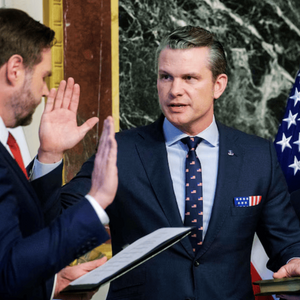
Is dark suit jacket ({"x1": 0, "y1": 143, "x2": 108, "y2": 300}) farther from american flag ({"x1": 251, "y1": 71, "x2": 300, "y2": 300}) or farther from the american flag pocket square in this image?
american flag ({"x1": 251, "y1": 71, "x2": 300, "y2": 300})

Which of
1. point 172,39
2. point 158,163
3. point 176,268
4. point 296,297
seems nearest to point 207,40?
point 172,39

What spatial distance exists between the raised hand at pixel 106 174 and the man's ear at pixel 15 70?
379mm

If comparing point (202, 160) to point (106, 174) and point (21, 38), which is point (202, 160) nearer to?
point (106, 174)

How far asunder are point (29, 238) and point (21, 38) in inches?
27.5

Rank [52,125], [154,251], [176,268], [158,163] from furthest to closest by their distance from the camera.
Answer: [158,163], [176,268], [52,125], [154,251]

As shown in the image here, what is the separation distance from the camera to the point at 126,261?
59.3 inches

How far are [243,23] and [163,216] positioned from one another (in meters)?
2.64

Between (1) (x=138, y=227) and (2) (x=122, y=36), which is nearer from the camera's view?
(1) (x=138, y=227)

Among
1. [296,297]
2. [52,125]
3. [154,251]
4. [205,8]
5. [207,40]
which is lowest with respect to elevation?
[296,297]

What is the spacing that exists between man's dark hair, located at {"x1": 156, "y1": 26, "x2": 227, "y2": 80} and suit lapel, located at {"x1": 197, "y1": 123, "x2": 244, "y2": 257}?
33cm

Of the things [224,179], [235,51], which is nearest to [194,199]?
[224,179]

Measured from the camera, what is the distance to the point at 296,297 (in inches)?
81.0

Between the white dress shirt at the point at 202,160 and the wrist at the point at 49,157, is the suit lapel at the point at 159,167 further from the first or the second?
the wrist at the point at 49,157

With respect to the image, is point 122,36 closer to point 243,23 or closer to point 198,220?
point 243,23
